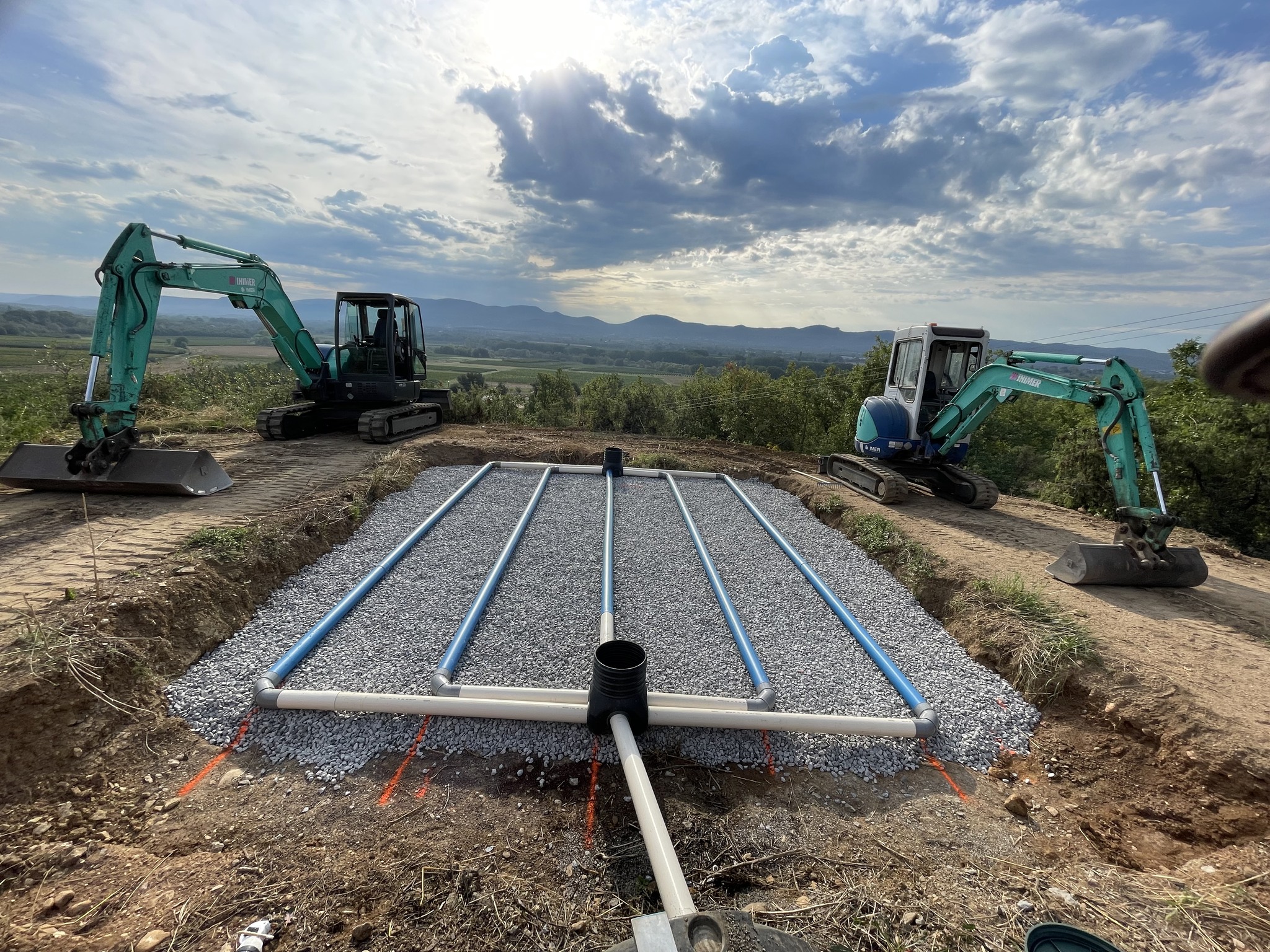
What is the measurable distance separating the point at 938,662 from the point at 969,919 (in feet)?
8.71

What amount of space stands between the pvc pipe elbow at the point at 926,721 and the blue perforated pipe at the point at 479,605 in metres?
3.50

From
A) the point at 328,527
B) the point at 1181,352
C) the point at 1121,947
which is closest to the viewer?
the point at 1121,947

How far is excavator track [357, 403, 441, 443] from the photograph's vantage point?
1061 cm

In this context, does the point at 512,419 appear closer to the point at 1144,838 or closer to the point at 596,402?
the point at 596,402

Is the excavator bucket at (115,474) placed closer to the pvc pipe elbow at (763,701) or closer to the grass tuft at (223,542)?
the grass tuft at (223,542)

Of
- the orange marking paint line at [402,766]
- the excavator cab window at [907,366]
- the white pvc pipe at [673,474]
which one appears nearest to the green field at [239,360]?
the white pvc pipe at [673,474]

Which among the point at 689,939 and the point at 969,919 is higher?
the point at 689,939

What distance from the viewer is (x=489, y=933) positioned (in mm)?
2365

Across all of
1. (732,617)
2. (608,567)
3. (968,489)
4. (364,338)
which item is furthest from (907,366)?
(364,338)

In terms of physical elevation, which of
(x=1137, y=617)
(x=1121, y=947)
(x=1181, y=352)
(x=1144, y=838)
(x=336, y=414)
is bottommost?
(x=1144, y=838)

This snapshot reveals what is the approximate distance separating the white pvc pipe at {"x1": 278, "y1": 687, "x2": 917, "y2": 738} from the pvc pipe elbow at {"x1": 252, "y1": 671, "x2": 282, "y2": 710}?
56 millimetres

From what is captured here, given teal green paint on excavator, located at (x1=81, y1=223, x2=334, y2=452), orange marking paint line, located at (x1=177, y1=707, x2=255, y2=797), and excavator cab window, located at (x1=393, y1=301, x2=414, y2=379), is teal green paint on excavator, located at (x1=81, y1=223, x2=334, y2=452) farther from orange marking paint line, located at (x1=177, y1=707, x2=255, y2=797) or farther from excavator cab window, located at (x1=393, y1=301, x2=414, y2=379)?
orange marking paint line, located at (x1=177, y1=707, x2=255, y2=797)

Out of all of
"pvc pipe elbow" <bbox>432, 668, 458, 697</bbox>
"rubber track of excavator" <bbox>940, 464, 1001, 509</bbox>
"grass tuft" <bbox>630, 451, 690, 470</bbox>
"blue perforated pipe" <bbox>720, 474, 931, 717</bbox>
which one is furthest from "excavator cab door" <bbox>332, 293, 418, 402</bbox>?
"rubber track of excavator" <bbox>940, 464, 1001, 509</bbox>

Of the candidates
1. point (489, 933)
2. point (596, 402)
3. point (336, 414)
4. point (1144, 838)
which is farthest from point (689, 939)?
point (596, 402)
